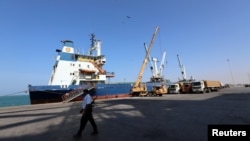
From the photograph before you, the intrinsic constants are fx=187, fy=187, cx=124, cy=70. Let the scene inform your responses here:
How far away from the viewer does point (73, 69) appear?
32.3 m

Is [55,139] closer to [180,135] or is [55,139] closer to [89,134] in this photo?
[89,134]

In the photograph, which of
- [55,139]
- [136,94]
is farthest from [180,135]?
[136,94]

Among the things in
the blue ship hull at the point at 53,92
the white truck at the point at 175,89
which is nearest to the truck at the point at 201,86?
the white truck at the point at 175,89

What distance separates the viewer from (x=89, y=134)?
6590 mm

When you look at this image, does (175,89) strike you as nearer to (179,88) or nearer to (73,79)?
(179,88)

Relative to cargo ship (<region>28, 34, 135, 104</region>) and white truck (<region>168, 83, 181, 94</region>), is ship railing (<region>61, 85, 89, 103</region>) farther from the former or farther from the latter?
white truck (<region>168, 83, 181, 94</region>)

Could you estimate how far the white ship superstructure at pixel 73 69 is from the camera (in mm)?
30766

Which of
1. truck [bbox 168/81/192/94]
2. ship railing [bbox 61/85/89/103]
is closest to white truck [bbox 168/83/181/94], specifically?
truck [bbox 168/81/192/94]

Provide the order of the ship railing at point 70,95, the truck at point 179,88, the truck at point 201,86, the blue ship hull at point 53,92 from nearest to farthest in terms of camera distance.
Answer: the blue ship hull at point 53,92, the ship railing at point 70,95, the truck at point 201,86, the truck at point 179,88

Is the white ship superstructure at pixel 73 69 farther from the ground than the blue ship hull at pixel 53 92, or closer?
farther from the ground

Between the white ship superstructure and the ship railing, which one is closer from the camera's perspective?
the ship railing

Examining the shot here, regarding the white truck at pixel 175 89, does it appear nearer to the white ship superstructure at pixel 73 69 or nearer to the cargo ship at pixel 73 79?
the cargo ship at pixel 73 79

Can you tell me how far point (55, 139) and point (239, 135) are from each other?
531cm

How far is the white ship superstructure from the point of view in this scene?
30.8 m
